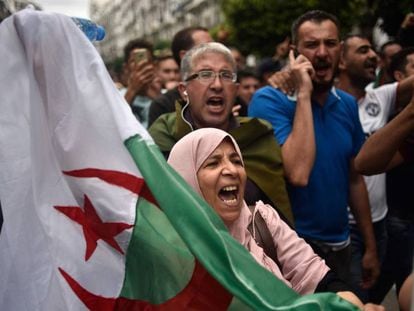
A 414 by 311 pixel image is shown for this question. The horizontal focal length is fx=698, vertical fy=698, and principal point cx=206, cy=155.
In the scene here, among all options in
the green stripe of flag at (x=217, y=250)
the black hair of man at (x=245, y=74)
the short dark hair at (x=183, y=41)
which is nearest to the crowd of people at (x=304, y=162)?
the green stripe of flag at (x=217, y=250)

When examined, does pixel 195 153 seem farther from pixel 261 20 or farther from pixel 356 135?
pixel 261 20

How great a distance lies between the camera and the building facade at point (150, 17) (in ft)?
251

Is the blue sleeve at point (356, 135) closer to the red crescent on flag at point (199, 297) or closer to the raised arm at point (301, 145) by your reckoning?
the raised arm at point (301, 145)

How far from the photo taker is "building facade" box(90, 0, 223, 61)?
251 ft

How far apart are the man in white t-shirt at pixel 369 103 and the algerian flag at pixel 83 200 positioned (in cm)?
195

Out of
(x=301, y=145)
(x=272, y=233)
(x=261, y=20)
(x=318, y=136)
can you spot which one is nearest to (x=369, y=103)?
(x=318, y=136)

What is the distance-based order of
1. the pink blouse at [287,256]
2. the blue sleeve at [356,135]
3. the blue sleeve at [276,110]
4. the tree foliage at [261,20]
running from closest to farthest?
1. the pink blouse at [287,256]
2. the blue sleeve at [276,110]
3. the blue sleeve at [356,135]
4. the tree foliage at [261,20]

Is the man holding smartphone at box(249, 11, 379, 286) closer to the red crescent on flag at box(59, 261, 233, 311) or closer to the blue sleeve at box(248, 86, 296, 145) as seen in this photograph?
the blue sleeve at box(248, 86, 296, 145)

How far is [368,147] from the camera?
3139 millimetres

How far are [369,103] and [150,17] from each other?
103257 millimetres

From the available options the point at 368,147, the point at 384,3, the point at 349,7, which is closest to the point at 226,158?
the point at 368,147

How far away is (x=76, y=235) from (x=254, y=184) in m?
1.12

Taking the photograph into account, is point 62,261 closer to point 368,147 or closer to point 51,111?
point 51,111

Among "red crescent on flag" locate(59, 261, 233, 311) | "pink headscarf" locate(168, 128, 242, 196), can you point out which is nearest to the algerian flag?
"red crescent on flag" locate(59, 261, 233, 311)
